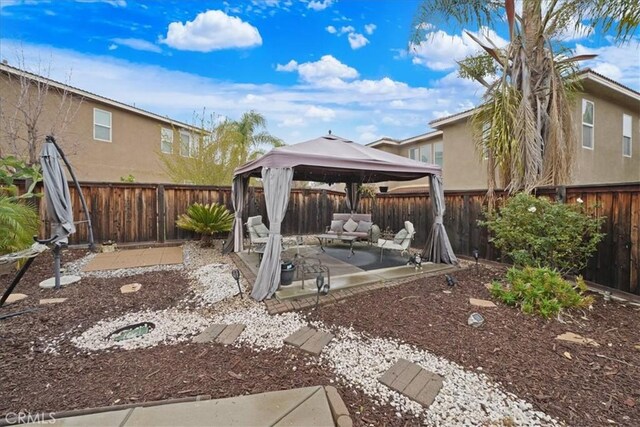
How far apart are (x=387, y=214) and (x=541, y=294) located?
596cm

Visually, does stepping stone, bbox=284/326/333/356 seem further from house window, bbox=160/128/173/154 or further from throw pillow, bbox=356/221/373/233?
house window, bbox=160/128/173/154

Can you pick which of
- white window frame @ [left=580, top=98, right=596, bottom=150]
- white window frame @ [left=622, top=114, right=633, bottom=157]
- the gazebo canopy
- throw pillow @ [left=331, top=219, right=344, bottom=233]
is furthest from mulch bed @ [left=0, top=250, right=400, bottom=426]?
white window frame @ [left=622, top=114, right=633, bottom=157]

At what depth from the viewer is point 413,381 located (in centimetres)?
230

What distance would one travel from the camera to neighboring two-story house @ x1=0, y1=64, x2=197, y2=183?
836cm

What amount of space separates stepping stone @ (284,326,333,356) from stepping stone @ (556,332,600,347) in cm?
267

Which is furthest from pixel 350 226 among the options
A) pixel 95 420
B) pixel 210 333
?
pixel 95 420

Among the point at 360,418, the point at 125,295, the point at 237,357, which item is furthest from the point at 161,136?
the point at 360,418

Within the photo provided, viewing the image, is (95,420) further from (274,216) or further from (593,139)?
(593,139)

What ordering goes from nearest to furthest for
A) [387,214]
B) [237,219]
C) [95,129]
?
[237,219], [387,214], [95,129]

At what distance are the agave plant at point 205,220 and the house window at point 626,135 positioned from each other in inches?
602

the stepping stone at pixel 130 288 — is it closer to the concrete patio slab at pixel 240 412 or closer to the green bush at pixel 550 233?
the concrete patio slab at pixel 240 412

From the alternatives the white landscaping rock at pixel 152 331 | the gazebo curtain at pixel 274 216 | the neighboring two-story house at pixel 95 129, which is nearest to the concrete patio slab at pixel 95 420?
the white landscaping rock at pixel 152 331

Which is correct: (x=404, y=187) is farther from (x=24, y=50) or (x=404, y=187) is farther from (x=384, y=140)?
(x=24, y=50)

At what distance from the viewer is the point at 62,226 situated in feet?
13.6
